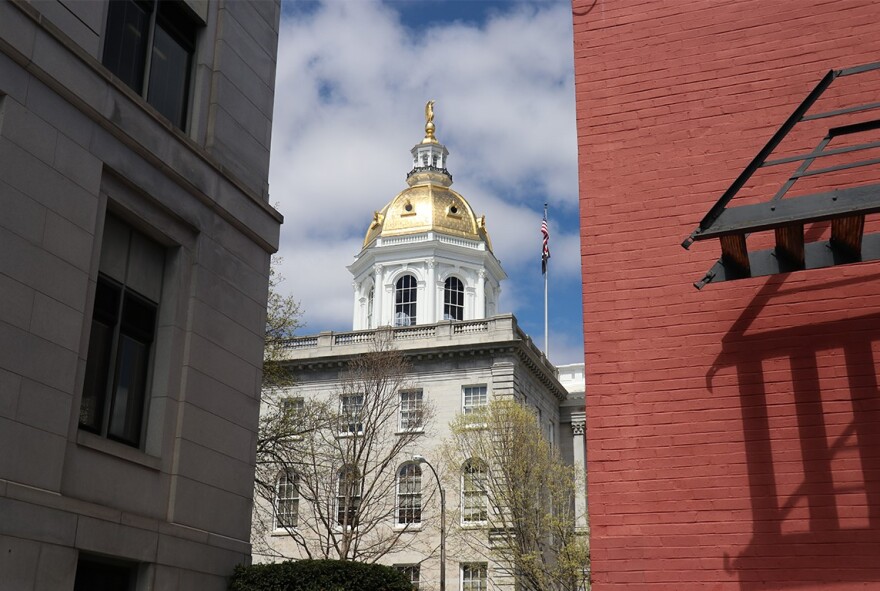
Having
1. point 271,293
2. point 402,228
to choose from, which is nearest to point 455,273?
point 402,228

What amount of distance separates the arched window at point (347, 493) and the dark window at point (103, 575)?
20.4 m

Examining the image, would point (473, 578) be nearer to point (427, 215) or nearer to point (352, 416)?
point (352, 416)

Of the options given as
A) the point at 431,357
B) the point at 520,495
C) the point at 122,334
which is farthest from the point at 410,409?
the point at 122,334

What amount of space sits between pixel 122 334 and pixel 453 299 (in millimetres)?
54854

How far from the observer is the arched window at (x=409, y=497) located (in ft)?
159

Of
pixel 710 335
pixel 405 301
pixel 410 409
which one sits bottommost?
pixel 710 335

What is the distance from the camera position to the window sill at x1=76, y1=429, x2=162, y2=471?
42.7ft

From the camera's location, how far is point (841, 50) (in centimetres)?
1156

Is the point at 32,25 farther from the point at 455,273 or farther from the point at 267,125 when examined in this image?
the point at 455,273

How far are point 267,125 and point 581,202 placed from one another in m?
8.56

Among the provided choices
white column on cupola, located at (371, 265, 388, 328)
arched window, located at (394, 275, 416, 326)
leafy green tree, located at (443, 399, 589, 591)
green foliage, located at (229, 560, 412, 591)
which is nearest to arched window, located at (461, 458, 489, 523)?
leafy green tree, located at (443, 399, 589, 591)

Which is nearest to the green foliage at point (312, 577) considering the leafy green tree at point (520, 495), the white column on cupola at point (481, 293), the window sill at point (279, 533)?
the leafy green tree at point (520, 495)

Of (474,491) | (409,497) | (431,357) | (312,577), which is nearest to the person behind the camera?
(312,577)

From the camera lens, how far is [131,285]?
1484 cm
